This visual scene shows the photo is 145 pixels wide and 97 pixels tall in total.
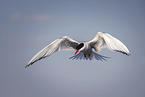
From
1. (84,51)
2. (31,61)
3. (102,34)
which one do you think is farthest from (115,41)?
(31,61)

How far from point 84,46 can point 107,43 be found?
1.08m

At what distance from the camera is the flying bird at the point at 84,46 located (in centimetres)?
683

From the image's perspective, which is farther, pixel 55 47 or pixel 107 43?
pixel 55 47

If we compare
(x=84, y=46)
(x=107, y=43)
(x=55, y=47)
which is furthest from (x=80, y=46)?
(x=107, y=43)

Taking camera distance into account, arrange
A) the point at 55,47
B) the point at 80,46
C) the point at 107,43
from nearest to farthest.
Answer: the point at 107,43, the point at 55,47, the point at 80,46

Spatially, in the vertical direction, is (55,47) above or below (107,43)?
below

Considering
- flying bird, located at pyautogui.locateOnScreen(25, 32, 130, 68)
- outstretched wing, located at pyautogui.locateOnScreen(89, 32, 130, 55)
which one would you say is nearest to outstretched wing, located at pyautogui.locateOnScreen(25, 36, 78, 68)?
flying bird, located at pyautogui.locateOnScreen(25, 32, 130, 68)

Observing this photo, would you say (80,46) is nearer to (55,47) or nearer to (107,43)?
(55,47)

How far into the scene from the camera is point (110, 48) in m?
6.68

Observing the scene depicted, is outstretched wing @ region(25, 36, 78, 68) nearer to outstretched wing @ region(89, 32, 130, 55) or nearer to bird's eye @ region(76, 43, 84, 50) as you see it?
bird's eye @ region(76, 43, 84, 50)

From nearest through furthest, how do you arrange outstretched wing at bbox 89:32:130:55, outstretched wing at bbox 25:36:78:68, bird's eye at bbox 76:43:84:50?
outstretched wing at bbox 89:32:130:55 → outstretched wing at bbox 25:36:78:68 → bird's eye at bbox 76:43:84:50

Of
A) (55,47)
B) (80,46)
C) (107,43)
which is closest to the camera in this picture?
(107,43)

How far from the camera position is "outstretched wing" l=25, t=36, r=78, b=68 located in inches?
263

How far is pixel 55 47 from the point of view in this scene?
7.82 m
